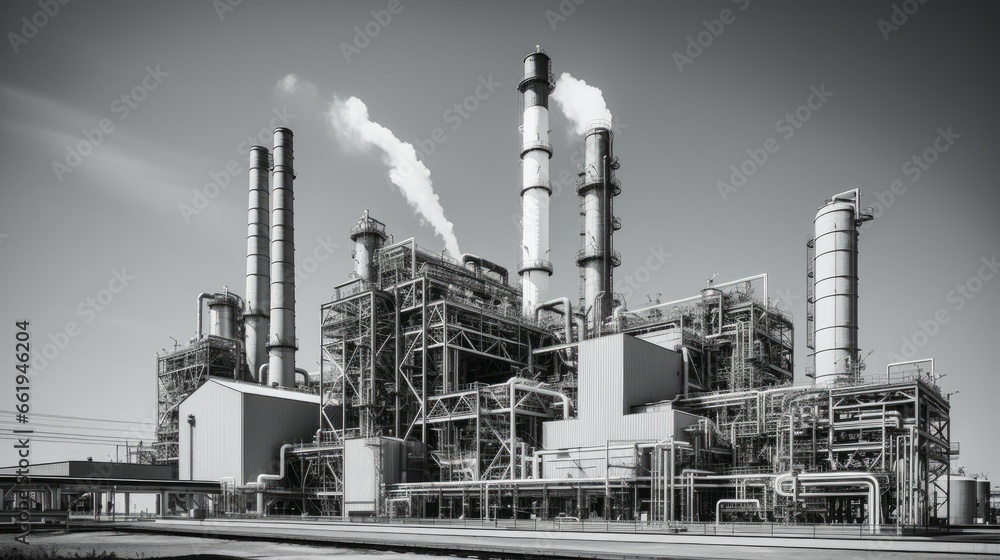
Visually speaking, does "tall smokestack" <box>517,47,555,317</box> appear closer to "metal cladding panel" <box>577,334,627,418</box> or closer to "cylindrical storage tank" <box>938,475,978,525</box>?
"metal cladding panel" <box>577,334,627,418</box>

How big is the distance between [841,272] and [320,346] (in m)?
36.0

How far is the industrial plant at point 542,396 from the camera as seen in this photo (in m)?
41.9

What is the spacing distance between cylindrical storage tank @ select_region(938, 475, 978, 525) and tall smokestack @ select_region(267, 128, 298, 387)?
50.7m

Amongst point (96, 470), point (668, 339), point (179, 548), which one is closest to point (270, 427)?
point (96, 470)

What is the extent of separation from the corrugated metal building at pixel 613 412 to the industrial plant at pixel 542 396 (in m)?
0.12

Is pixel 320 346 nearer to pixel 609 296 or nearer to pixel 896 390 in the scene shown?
pixel 609 296

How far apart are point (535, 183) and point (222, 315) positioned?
33.2 meters

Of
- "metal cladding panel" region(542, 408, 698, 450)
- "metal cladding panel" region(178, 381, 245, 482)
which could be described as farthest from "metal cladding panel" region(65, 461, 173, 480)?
"metal cladding panel" region(542, 408, 698, 450)

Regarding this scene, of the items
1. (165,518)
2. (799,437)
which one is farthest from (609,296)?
(165,518)

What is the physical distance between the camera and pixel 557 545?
94.9ft

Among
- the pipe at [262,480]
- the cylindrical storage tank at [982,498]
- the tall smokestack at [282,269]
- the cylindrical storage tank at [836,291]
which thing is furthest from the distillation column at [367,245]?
the cylindrical storage tank at [982,498]

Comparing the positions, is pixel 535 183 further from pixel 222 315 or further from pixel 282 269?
pixel 222 315

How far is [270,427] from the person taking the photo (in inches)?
2330

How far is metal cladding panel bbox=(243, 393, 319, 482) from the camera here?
5759cm
